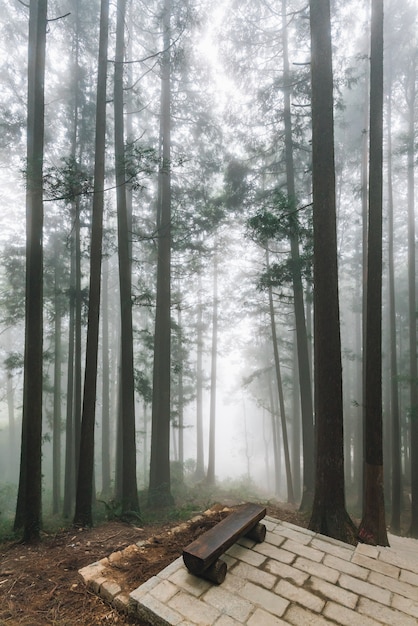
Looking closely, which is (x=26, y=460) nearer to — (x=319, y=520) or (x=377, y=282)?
(x=319, y=520)

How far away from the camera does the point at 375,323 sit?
4.77 m

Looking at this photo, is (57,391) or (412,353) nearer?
A: (412,353)

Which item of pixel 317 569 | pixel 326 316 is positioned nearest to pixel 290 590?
pixel 317 569

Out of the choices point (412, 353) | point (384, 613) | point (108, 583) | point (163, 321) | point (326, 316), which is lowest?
point (384, 613)

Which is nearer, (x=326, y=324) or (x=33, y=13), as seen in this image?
(x=326, y=324)

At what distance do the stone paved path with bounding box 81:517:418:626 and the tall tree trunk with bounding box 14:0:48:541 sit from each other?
274cm

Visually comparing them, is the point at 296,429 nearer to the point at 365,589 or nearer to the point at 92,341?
the point at 92,341

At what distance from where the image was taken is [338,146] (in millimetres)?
11062

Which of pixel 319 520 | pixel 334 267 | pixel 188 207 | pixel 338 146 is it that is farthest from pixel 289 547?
pixel 338 146

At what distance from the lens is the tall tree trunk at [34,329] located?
192 inches

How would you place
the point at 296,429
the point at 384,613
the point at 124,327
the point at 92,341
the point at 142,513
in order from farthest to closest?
the point at 296,429 < the point at 142,513 < the point at 124,327 < the point at 92,341 < the point at 384,613

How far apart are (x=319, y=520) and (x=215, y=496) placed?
27.0ft

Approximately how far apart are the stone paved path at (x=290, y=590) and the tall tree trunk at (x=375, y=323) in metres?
0.69

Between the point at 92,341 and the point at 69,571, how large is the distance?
3.23m
